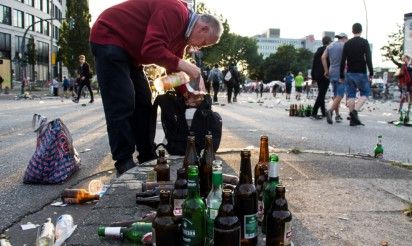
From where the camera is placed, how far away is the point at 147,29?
13.7ft

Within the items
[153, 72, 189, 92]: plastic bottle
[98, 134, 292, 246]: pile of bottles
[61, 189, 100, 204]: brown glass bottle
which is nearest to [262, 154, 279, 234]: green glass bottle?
[98, 134, 292, 246]: pile of bottles

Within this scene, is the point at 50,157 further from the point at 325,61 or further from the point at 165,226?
the point at 325,61

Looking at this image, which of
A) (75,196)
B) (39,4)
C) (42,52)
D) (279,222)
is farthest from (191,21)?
(39,4)

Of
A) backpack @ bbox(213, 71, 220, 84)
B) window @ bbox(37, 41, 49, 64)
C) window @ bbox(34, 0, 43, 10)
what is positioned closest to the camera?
backpack @ bbox(213, 71, 220, 84)

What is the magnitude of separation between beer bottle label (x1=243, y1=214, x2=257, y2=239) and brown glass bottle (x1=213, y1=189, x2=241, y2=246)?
19 cm

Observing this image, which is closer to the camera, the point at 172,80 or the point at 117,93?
the point at 117,93

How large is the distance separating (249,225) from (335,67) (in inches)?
395

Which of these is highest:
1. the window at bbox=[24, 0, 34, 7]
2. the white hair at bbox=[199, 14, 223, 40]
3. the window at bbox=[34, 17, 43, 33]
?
the window at bbox=[24, 0, 34, 7]

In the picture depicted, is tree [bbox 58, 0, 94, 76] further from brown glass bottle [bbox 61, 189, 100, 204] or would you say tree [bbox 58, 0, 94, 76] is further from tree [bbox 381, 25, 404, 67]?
brown glass bottle [bbox 61, 189, 100, 204]

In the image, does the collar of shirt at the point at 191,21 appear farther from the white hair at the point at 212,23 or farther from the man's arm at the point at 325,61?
the man's arm at the point at 325,61

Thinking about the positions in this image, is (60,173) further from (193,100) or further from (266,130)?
(266,130)

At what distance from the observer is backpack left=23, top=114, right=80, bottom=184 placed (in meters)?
4.56

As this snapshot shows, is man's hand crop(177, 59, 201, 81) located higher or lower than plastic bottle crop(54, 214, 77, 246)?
higher

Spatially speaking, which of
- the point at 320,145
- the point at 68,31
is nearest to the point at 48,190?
the point at 320,145
